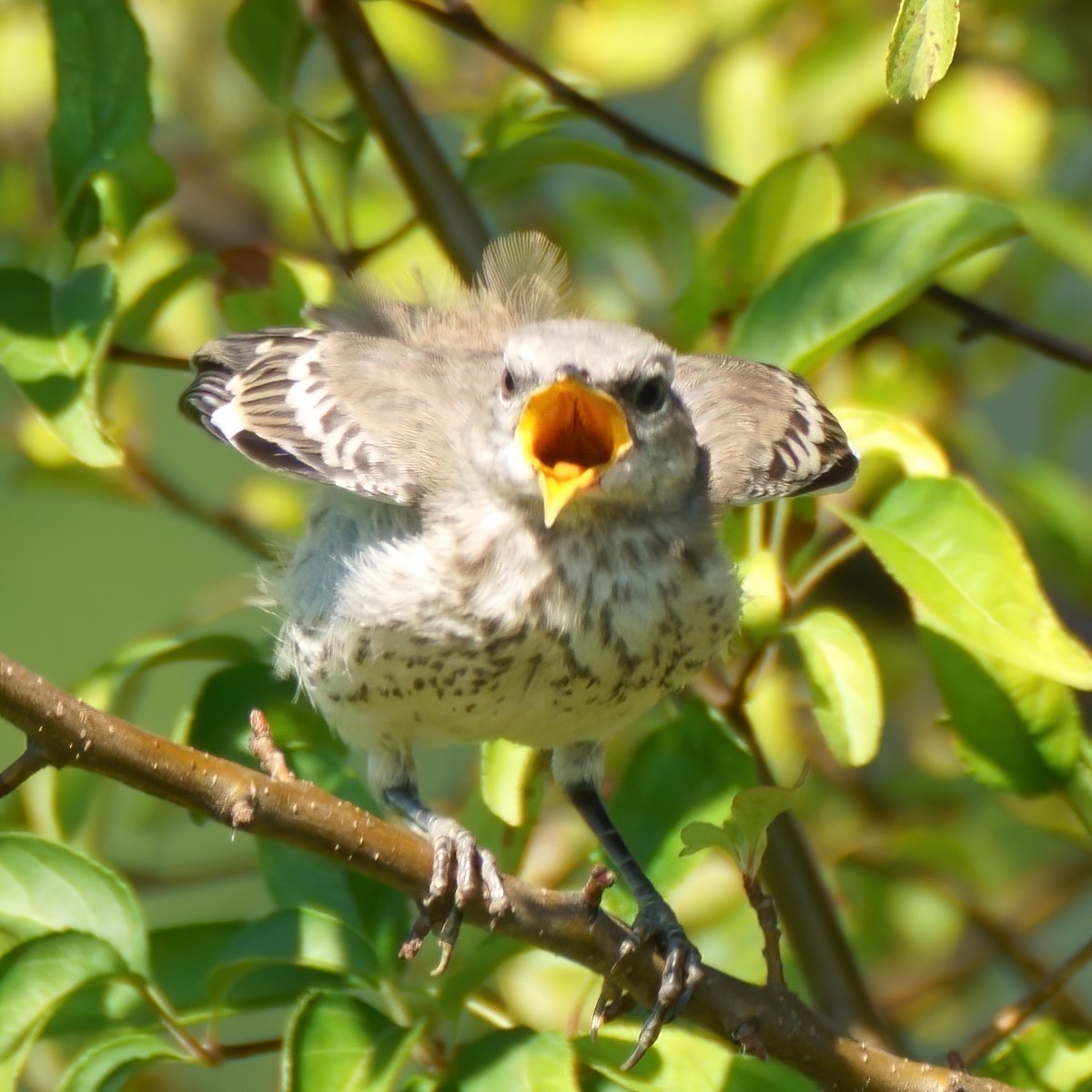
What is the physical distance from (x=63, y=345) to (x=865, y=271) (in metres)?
1.19

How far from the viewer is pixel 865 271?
258 cm

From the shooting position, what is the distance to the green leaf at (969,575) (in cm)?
221

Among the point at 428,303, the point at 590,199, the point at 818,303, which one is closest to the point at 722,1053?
the point at 818,303

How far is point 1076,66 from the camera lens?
365 cm

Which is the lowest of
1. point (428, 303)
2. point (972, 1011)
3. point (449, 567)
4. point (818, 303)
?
point (972, 1011)

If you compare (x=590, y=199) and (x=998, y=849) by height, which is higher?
(x=590, y=199)

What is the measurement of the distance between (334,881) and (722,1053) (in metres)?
0.58

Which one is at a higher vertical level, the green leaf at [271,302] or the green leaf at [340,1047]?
the green leaf at [271,302]

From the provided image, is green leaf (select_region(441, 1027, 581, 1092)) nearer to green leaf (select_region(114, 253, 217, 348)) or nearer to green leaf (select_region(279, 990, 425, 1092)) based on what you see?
green leaf (select_region(279, 990, 425, 1092))

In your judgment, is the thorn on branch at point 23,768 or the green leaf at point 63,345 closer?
the thorn on branch at point 23,768

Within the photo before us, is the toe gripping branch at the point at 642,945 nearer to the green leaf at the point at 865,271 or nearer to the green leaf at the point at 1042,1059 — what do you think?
the green leaf at the point at 1042,1059

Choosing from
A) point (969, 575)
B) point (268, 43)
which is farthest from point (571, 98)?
point (969, 575)

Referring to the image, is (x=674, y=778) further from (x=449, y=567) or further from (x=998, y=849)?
(x=998, y=849)

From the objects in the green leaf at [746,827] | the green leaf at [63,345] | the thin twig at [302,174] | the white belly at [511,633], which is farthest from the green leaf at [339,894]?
the thin twig at [302,174]
